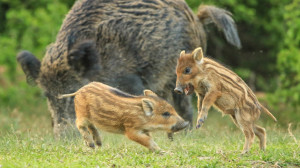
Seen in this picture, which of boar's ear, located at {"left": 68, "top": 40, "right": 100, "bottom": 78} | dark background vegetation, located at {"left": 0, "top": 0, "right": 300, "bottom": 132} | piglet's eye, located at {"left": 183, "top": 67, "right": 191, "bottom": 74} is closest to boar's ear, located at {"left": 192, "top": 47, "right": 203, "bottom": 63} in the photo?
piglet's eye, located at {"left": 183, "top": 67, "right": 191, "bottom": 74}

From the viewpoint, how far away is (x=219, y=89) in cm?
685

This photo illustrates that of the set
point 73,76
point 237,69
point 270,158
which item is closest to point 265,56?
point 237,69

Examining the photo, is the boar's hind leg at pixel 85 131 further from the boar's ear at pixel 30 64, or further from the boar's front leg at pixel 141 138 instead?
the boar's ear at pixel 30 64

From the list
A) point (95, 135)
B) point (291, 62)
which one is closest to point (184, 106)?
point (95, 135)

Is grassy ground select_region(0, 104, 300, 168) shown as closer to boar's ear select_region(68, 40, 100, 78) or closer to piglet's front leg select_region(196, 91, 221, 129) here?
piglet's front leg select_region(196, 91, 221, 129)

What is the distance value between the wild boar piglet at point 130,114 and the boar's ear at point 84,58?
2173mm

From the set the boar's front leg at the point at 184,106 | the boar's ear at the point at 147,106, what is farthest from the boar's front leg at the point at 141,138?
the boar's front leg at the point at 184,106

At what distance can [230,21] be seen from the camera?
1068cm

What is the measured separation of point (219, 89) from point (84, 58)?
324cm

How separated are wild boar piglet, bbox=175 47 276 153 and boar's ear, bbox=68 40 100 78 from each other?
9.11 ft

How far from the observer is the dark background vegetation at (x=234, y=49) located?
13.5 meters

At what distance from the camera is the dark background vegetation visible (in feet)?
44.4

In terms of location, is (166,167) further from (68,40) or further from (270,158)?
(68,40)

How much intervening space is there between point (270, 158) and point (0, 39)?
33.1 feet
